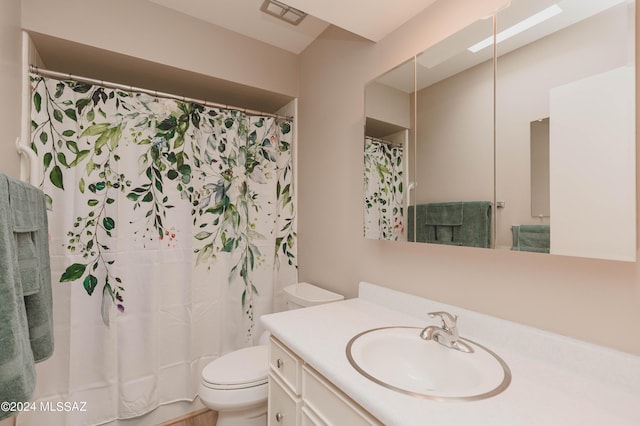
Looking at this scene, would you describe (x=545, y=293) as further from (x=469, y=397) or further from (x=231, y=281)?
(x=231, y=281)

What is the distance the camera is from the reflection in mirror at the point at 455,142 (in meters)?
1.03

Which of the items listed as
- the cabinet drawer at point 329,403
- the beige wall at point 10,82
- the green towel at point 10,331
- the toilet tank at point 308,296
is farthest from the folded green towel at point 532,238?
the beige wall at point 10,82

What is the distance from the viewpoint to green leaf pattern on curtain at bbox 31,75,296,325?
1.54m

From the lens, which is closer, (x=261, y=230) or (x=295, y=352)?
(x=295, y=352)

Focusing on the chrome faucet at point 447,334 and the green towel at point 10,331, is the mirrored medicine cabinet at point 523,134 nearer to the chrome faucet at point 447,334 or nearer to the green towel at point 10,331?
the chrome faucet at point 447,334

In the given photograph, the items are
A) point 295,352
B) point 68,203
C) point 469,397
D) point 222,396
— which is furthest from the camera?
point 68,203

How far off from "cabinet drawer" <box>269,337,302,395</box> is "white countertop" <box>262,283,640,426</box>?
64mm

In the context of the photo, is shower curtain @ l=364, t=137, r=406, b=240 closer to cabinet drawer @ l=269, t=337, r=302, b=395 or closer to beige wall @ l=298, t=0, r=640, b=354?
beige wall @ l=298, t=0, r=640, b=354

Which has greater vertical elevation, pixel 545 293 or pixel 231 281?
pixel 545 293

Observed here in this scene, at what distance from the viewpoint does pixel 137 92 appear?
5.65ft

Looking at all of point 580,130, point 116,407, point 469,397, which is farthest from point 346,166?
point 116,407

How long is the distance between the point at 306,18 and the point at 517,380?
2022 mm

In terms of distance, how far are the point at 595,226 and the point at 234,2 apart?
1.95m

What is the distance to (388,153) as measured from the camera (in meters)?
1.40
